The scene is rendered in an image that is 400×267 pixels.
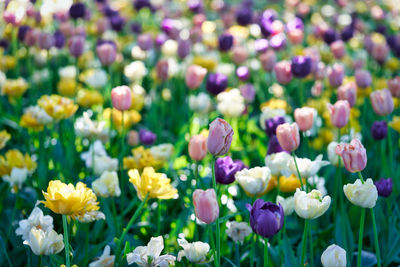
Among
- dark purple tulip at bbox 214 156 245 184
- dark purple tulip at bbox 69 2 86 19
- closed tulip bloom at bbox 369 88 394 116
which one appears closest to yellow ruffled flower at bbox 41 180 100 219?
dark purple tulip at bbox 214 156 245 184

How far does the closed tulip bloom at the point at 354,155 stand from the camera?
1531 millimetres

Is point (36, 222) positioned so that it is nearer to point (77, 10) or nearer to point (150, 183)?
point (150, 183)

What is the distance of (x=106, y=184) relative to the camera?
6.13ft

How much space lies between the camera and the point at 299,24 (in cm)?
411

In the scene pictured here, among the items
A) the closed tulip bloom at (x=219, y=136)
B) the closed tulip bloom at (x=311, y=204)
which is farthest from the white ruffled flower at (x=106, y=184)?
the closed tulip bloom at (x=311, y=204)

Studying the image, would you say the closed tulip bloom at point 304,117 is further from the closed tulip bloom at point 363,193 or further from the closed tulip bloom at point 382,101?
the closed tulip bloom at point 363,193

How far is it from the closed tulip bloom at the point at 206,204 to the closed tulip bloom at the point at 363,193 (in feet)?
1.23

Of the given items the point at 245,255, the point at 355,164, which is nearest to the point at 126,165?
the point at 245,255

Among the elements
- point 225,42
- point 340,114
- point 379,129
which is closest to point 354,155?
point 340,114

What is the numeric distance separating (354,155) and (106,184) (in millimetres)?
852

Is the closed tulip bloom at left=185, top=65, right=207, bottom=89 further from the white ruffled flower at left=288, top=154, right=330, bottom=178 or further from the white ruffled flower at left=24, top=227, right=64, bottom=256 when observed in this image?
the white ruffled flower at left=24, top=227, right=64, bottom=256

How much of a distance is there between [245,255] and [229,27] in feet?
10.7

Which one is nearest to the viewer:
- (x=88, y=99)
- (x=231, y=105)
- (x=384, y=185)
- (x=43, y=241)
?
(x=43, y=241)

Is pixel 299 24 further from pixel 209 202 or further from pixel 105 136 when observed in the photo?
pixel 209 202
